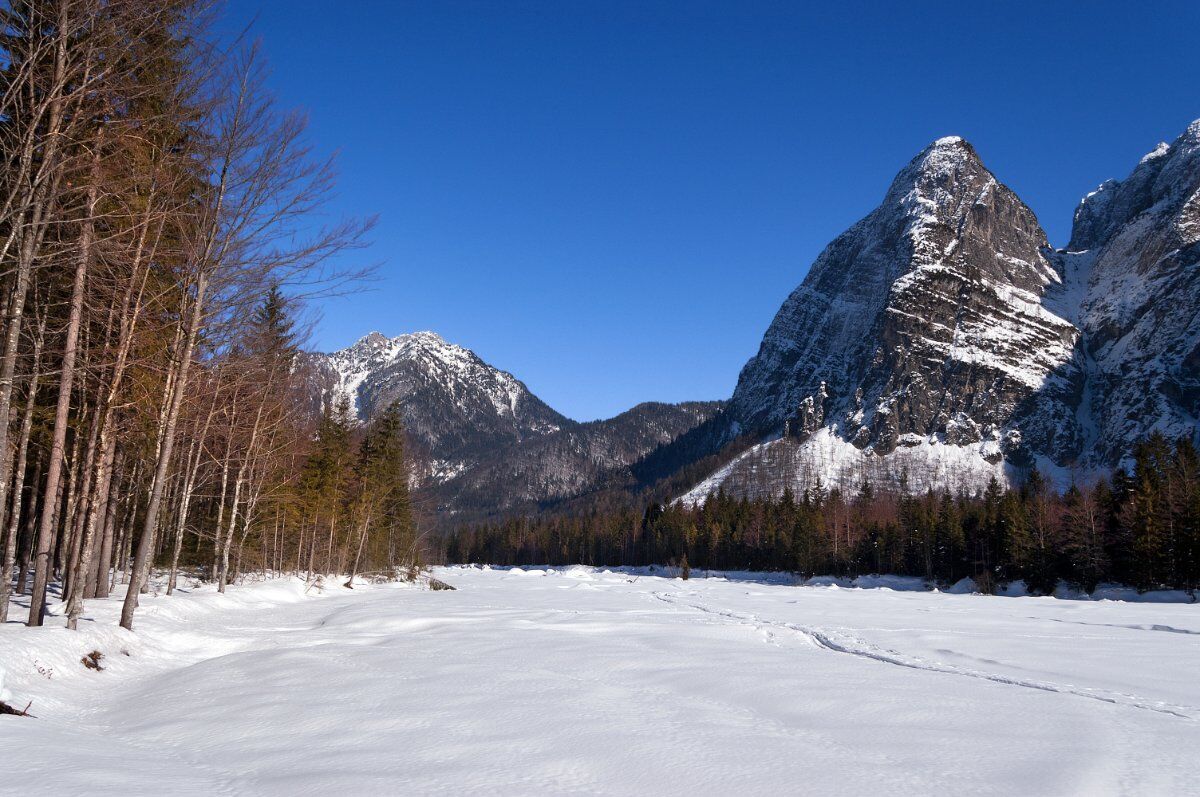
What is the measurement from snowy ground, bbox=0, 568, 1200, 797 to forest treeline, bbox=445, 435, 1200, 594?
4075 cm

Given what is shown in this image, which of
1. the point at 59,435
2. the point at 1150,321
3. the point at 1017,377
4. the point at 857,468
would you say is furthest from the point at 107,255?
the point at 1150,321

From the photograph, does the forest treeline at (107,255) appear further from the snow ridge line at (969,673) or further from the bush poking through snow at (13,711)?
the snow ridge line at (969,673)

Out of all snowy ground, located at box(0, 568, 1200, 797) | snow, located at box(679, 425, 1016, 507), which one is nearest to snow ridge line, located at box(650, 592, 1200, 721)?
snowy ground, located at box(0, 568, 1200, 797)

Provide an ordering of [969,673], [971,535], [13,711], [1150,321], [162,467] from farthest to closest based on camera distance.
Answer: [1150,321]
[971,535]
[162,467]
[969,673]
[13,711]

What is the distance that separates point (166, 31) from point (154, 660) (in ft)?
31.6

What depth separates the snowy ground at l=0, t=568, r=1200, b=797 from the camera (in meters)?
4.38

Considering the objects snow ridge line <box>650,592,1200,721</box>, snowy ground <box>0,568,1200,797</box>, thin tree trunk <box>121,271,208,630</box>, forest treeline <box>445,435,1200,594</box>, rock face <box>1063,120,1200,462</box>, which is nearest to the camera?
snowy ground <box>0,568,1200,797</box>

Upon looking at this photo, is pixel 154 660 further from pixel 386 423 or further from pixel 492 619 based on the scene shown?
pixel 386 423

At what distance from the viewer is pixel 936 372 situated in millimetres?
184250

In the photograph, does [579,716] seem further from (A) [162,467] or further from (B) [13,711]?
(A) [162,467]

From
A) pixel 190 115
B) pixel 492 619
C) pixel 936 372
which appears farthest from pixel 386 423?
pixel 936 372

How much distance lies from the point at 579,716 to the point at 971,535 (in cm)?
6601

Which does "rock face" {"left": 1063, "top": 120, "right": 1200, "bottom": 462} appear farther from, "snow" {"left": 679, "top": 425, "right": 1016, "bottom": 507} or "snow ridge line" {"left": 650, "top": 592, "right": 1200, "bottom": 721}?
"snow ridge line" {"left": 650, "top": 592, "right": 1200, "bottom": 721}

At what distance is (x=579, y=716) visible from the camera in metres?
6.07
